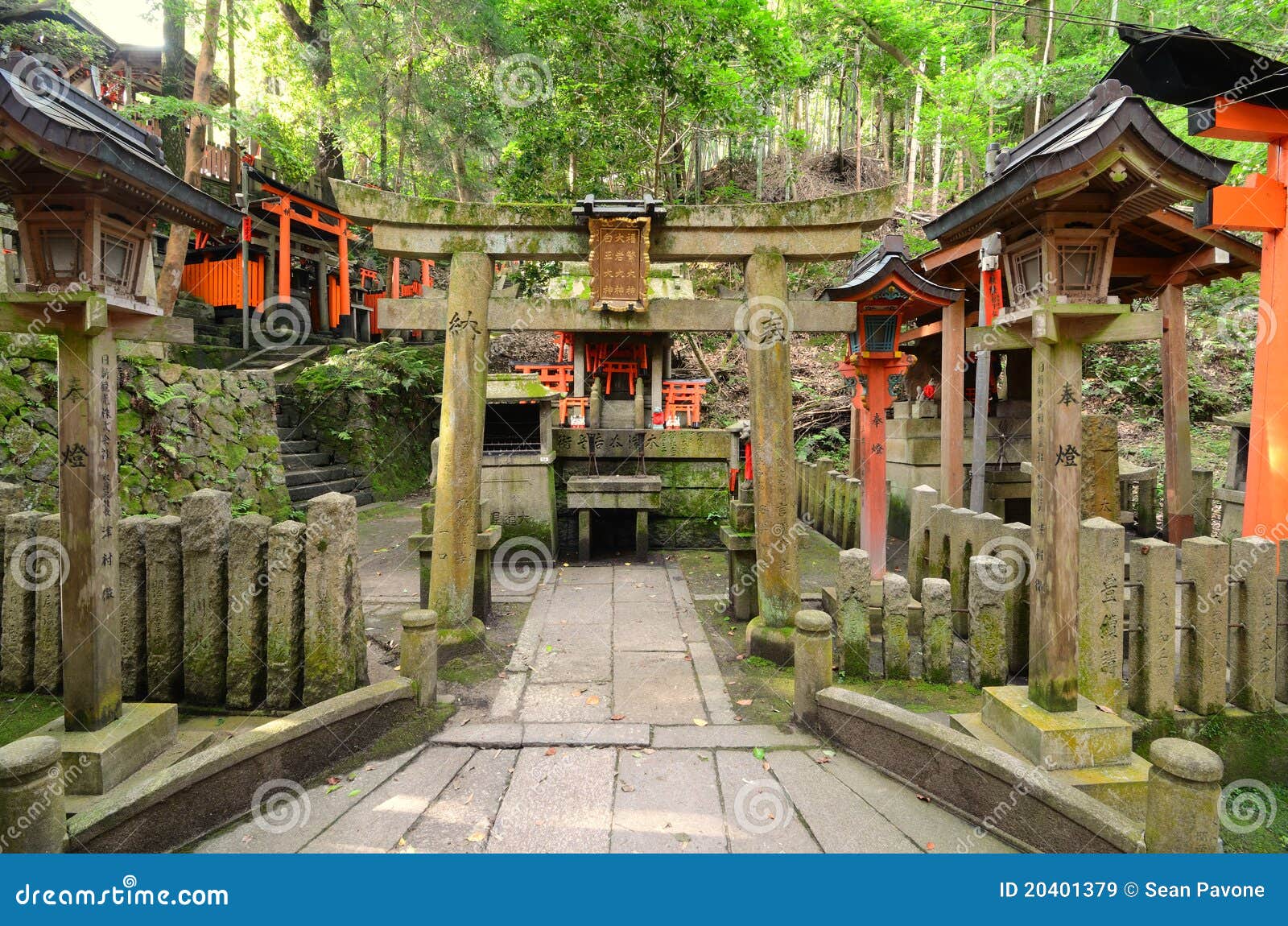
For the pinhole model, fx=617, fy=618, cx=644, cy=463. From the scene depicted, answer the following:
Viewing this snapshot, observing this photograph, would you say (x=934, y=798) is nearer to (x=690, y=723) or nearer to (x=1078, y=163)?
(x=690, y=723)

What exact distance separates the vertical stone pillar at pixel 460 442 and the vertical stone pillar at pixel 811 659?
10.7ft

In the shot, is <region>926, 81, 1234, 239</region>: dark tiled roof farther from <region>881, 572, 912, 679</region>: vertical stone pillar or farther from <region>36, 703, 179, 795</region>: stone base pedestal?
<region>36, 703, 179, 795</region>: stone base pedestal

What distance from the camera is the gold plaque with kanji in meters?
6.14

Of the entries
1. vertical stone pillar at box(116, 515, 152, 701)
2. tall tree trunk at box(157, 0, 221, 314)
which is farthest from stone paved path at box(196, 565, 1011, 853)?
tall tree trunk at box(157, 0, 221, 314)

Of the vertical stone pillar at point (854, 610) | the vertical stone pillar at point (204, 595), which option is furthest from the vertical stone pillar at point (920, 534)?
the vertical stone pillar at point (204, 595)

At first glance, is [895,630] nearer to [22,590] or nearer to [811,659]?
[811,659]

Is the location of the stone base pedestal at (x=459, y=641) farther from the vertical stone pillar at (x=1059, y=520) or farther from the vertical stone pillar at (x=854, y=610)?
the vertical stone pillar at (x=1059, y=520)

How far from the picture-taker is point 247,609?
171 inches

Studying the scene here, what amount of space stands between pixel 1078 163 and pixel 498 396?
7.98 meters

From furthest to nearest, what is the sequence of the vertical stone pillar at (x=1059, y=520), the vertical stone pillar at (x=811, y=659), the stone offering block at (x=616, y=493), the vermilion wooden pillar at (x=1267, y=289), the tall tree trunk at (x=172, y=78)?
the tall tree trunk at (x=172, y=78), the stone offering block at (x=616, y=493), the vermilion wooden pillar at (x=1267, y=289), the vertical stone pillar at (x=811, y=659), the vertical stone pillar at (x=1059, y=520)

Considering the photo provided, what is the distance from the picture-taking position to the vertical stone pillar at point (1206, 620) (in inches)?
179

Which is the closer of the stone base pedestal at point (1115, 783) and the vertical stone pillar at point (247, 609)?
the stone base pedestal at point (1115, 783)

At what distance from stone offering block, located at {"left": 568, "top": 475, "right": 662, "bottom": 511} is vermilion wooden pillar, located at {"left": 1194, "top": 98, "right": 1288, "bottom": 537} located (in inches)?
288

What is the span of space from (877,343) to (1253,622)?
13.3ft
